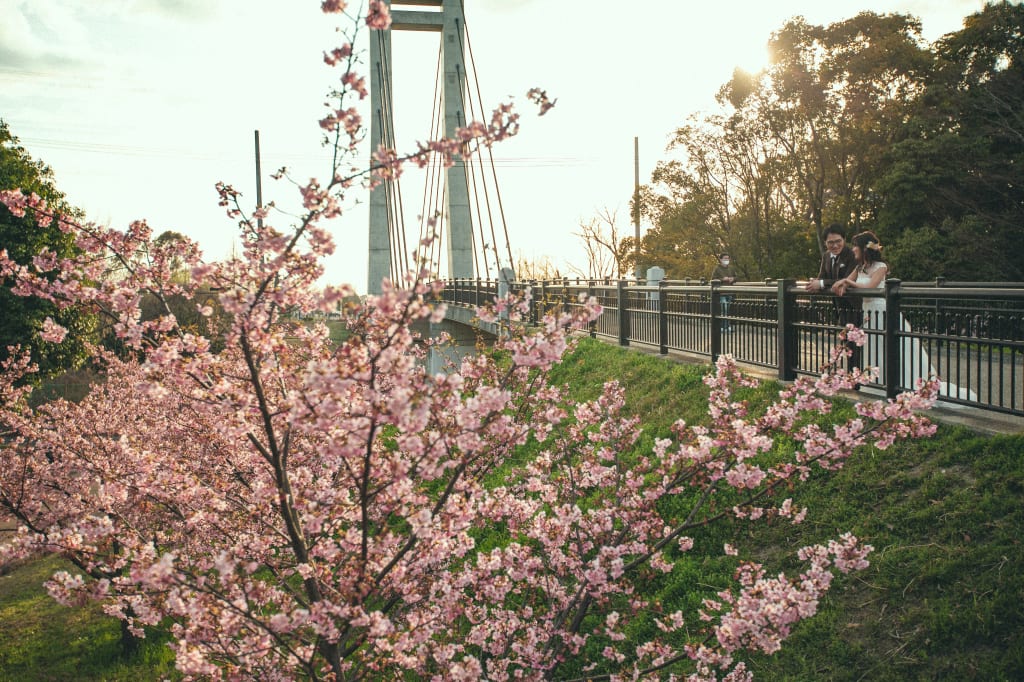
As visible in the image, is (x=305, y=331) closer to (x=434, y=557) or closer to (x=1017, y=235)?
(x=434, y=557)

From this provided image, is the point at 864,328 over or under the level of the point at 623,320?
over

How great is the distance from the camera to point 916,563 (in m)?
4.36

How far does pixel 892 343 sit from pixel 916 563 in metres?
2.35

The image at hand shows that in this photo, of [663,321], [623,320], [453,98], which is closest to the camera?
[663,321]

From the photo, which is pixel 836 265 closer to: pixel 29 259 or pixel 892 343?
pixel 892 343

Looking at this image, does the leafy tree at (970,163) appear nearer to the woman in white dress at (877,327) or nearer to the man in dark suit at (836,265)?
the man in dark suit at (836,265)

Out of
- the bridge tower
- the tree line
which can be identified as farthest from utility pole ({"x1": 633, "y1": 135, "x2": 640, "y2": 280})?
the bridge tower

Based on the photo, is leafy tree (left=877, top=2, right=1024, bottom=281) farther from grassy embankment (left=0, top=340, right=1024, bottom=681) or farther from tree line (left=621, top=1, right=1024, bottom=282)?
grassy embankment (left=0, top=340, right=1024, bottom=681)

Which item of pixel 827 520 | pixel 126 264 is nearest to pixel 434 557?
pixel 126 264

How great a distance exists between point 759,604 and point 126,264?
3109mm

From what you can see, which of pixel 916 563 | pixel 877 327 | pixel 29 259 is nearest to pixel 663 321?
pixel 877 327

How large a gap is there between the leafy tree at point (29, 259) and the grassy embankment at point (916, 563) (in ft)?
63.1

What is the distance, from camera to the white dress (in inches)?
239

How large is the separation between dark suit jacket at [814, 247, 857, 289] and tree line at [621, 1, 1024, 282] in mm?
15282
